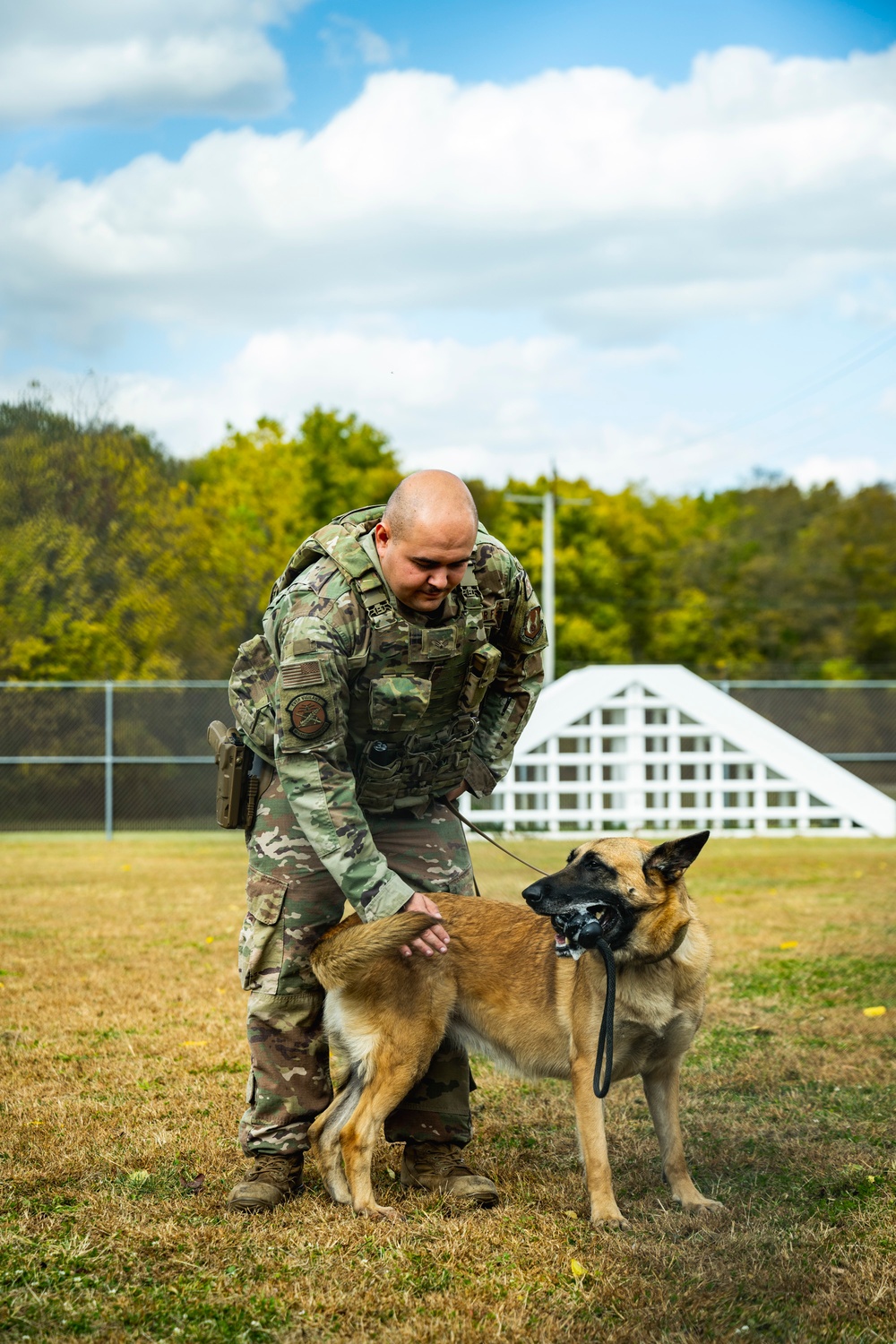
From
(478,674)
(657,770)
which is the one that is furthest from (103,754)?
(478,674)

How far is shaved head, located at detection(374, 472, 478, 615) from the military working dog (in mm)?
979

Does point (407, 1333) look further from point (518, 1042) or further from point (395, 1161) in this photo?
point (395, 1161)

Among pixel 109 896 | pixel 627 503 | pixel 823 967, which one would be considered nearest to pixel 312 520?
pixel 627 503

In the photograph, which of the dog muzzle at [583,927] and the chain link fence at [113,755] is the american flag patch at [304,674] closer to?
the dog muzzle at [583,927]

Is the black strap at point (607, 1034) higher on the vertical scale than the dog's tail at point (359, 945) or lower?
lower

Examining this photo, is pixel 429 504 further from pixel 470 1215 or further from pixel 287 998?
pixel 470 1215

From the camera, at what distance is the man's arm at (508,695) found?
13.4 ft

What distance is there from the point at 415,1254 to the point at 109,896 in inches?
Answer: 325

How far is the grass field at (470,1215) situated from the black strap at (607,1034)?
1.35 ft

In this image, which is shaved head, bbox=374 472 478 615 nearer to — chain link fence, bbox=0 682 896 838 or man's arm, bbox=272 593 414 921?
man's arm, bbox=272 593 414 921

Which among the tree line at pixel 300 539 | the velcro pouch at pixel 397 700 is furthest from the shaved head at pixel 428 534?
the tree line at pixel 300 539

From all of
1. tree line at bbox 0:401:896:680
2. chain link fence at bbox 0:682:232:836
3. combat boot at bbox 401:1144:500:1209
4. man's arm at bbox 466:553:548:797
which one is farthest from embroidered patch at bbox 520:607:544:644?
tree line at bbox 0:401:896:680

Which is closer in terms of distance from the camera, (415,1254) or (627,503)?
(415,1254)

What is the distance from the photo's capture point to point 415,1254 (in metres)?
3.25
